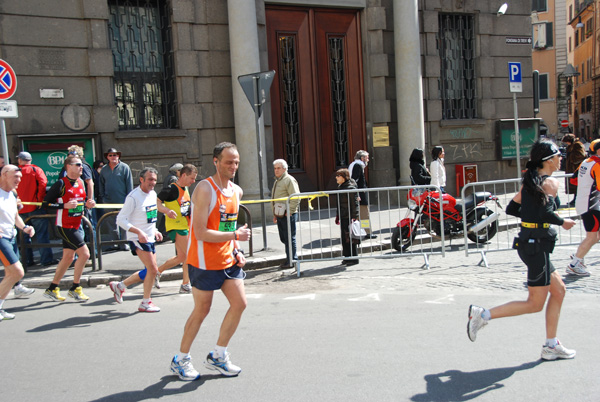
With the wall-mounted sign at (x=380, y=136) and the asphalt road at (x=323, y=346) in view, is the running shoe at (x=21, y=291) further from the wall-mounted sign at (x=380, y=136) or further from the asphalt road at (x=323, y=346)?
the wall-mounted sign at (x=380, y=136)

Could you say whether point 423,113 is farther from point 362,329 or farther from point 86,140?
point 362,329

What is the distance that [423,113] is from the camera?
1573 cm

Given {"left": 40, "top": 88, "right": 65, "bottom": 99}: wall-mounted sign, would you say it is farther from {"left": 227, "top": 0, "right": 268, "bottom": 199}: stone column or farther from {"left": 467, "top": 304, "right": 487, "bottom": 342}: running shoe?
{"left": 467, "top": 304, "right": 487, "bottom": 342}: running shoe

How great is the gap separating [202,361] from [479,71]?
13.9 metres

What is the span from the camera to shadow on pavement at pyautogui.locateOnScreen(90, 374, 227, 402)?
432cm

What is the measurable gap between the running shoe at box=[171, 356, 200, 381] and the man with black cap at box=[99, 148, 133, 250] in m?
6.53

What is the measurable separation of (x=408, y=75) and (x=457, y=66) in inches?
94.3

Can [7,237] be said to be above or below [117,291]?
above

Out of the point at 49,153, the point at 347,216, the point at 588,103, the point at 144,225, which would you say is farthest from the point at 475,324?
the point at 588,103

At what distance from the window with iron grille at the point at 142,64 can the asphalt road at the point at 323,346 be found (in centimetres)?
588

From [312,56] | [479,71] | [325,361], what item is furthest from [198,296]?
[479,71]

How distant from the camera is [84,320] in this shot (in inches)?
259

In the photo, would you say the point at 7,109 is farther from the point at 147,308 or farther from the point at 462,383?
the point at 462,383

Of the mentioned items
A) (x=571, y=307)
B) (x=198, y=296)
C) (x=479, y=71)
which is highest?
(x=479, y=71)
